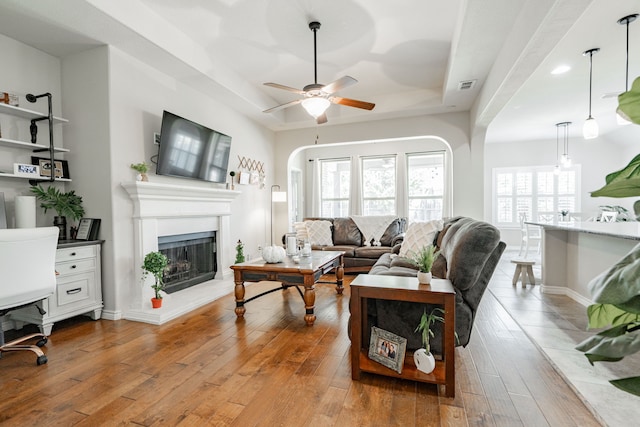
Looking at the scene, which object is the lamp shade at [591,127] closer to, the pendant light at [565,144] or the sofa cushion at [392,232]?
the pendant light at [565,144]

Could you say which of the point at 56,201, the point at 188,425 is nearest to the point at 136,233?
the point at 56,201

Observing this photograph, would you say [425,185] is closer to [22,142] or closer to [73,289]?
[73,289]

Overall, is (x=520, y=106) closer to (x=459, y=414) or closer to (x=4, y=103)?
(x=459, y=414)

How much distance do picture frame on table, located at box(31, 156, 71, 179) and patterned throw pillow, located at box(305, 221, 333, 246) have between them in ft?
11.2

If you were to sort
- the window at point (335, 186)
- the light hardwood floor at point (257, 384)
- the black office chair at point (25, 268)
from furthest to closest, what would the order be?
1. the window at point (335, 186)
2. the black office chair at point (25, 268)
3. the light hardwood floor at point (257, 384)

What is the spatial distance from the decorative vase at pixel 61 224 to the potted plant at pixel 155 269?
88 cm

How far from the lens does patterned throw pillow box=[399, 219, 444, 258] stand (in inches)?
151

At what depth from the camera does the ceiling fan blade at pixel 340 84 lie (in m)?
2.88

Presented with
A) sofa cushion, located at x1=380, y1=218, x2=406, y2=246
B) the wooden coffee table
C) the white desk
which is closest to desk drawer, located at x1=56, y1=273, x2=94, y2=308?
the wooden coffee table

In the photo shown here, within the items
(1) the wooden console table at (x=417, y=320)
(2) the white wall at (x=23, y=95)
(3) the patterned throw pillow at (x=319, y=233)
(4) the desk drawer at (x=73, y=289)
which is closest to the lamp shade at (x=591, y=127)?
(1) the wooden console table at (x=417, y=320)

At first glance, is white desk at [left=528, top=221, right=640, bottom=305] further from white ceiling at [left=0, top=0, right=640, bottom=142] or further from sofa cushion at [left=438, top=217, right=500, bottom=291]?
white ceiling at [left=0, top=0, right=640, bottom=142]

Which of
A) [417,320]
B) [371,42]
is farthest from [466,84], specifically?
[417,320]

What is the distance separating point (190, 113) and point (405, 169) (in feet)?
15.6

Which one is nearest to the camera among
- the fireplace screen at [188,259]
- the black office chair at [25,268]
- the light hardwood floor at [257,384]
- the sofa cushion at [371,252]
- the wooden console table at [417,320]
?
the light hardwood floor at [257,384]
